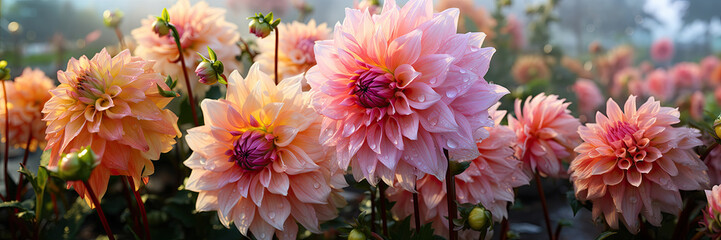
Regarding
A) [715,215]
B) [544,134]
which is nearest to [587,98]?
[544,134]

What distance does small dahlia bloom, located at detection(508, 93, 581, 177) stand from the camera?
57 centimetres

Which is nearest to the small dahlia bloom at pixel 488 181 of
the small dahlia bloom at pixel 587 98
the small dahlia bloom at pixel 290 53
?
the small dahlia bloom at pixel 290 53

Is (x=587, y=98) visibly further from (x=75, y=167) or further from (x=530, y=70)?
(x=75, y=167)

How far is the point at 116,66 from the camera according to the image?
0.47 m

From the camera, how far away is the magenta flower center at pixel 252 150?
0.45m

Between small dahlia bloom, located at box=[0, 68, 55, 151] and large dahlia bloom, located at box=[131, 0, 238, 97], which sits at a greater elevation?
large dahlia bloom, located at box=[131, 0, 238, 97]

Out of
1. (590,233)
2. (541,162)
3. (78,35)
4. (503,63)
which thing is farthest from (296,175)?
(78,35)

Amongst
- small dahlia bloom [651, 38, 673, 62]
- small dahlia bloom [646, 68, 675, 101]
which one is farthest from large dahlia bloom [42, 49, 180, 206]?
small dahlia bloom [651, 38, 673, 62]

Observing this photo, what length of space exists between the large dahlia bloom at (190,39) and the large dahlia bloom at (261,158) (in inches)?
8.8

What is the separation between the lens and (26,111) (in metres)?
0.77

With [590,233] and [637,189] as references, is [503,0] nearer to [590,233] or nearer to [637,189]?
[590,233]

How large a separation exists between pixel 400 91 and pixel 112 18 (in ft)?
1.89

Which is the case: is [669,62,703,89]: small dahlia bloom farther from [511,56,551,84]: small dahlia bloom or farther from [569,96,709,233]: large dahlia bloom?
[569,96,709,233]: large dahlia bloom

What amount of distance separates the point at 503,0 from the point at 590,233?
672mm
